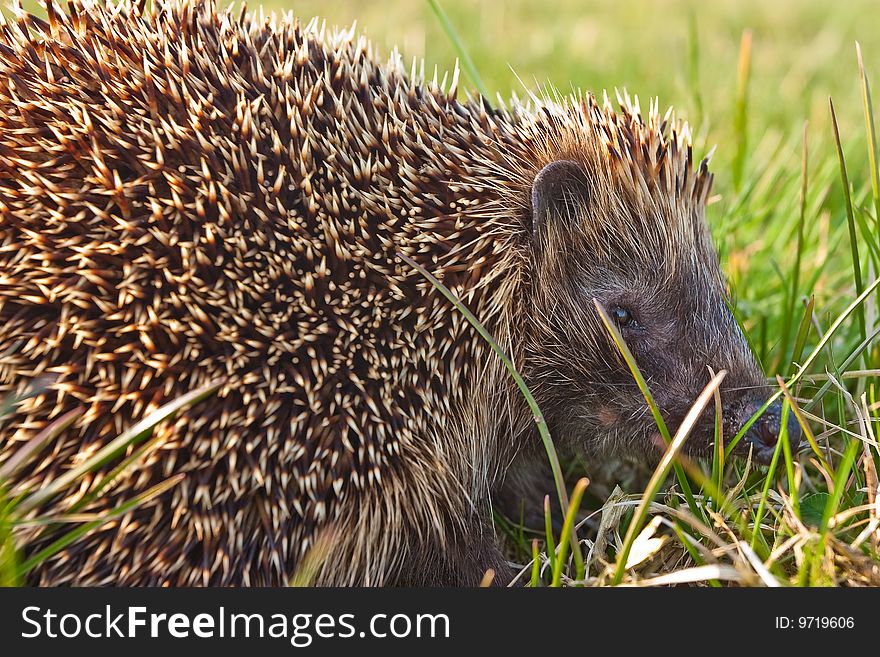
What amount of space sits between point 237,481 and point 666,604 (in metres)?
1.31

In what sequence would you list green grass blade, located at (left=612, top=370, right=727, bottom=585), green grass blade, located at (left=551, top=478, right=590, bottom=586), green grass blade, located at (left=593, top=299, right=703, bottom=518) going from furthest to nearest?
green grass blade, located at (left=593, top=299, right=703, bottom=518) → green grass blade, located at (left=612, top=370, right=727, bottom=585) → green grass blade, located at (left=551, top=478, right=590, bottom=586)

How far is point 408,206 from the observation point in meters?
3.31

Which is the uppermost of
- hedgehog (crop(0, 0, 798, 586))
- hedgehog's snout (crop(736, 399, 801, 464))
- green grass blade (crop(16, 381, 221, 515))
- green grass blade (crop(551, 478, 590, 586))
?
hedgehog (crop(0, 0, 798, 586))

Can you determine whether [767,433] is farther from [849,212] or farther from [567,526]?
[567,526]

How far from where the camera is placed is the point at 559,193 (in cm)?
362

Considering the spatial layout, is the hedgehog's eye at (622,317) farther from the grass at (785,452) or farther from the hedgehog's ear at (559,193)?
the grass at (785,452)

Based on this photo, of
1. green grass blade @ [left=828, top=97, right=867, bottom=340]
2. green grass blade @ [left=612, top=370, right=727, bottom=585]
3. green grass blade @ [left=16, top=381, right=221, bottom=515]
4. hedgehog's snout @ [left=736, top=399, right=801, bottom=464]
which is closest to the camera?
green grass blade @ [left=16, top=381, right=221, bottom=515]

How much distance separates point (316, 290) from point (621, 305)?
122 cm

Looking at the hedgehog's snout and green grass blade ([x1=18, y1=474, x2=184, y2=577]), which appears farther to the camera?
the hedgehog's snout

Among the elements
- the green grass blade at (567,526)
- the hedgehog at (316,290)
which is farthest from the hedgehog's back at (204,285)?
the green grass blade at (567,526)

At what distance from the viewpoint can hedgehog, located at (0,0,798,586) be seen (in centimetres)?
284

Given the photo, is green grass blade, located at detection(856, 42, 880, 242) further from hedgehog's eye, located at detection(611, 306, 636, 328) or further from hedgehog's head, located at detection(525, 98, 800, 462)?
hedgehog's eye, located at detection(611, 306, 636, 328)

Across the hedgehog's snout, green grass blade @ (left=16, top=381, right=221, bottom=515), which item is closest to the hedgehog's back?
green grass blade @ (left=16, top=381, right=221, bottom=515)

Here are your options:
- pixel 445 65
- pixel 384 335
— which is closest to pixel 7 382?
pixel 384 335
